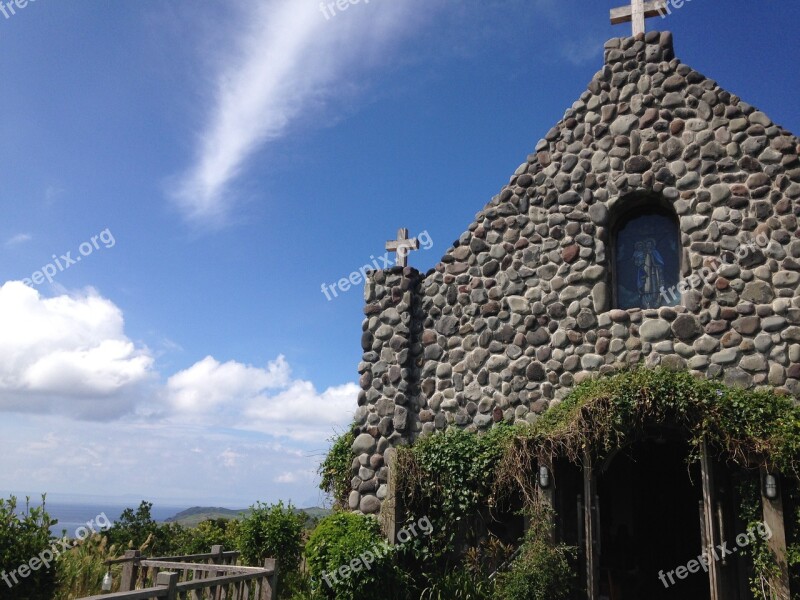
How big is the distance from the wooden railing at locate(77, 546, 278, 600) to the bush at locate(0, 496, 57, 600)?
0.75 meters

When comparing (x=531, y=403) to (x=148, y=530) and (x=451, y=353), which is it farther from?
(x=148, y=530)

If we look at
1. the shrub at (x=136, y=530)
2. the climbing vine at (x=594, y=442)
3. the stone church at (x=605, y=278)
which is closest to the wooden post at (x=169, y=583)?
the climbing vine at (x=594, y=442)

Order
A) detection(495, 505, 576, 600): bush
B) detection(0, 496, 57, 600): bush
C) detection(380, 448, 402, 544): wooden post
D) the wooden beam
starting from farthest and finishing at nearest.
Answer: the wooden beam
detection(380, 448, 402, 544): wooden post
detection(495, 505, 576, 600): bush
detection(0, 496, 57, 600): bush

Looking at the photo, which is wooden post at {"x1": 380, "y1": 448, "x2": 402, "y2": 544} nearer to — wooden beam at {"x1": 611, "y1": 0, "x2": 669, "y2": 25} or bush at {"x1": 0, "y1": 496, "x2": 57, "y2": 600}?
bush at {"x1": 0, "y1": 496, "x2": 57, "y2": 600}

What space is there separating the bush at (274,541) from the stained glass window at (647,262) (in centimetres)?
594

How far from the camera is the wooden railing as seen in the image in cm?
614

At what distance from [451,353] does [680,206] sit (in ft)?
12.9

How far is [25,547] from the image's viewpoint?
274 inches

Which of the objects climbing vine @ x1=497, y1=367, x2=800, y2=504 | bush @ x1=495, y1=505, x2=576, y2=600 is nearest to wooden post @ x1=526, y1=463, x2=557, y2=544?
bush @ x1=495, y1=505, x2=576, y2=600

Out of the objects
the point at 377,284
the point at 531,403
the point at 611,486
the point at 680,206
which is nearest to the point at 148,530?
the point at 377,284

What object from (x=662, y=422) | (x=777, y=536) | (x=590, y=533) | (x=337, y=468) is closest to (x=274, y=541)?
(x=337, y=468)

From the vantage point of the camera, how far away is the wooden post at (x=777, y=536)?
8.00m

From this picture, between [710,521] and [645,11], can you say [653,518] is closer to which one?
[710,521]

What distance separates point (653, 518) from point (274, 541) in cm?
696
